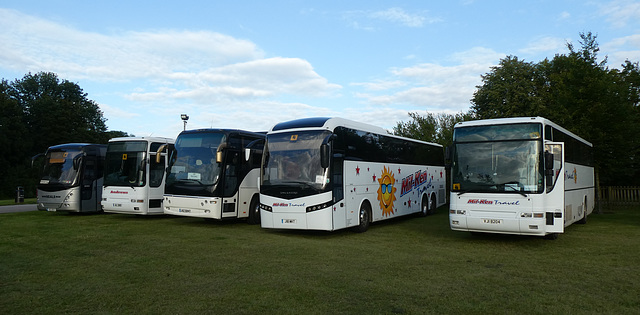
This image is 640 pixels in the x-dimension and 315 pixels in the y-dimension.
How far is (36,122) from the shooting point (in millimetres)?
60250

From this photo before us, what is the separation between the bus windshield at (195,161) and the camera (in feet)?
51.1

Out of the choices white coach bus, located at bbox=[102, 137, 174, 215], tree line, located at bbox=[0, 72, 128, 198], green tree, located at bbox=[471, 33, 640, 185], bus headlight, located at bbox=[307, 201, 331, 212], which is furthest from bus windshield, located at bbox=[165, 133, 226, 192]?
tree line, located at bbox=[0, 72, 128, 198]

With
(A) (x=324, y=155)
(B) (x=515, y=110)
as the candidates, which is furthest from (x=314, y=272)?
(B) (x=515, y=110)

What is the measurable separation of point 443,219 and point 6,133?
51.8 metres

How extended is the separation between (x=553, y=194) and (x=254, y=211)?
389 inches

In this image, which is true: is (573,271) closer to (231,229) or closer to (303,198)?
(303,198)

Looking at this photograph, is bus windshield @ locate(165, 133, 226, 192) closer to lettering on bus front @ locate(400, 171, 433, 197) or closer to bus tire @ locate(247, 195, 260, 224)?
bus tire @ locate(247, 195, 260, 224)

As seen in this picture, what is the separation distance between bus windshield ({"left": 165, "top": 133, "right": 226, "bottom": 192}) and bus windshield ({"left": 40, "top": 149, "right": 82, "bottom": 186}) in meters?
5.96

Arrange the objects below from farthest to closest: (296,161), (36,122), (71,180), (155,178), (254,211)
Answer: (36,122) < (71,180) < (155,178) < (254,211) < (296,161)

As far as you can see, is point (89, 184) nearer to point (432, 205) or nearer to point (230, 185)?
point (230, 185)

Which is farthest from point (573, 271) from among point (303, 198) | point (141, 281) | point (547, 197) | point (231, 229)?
point (231, 229)

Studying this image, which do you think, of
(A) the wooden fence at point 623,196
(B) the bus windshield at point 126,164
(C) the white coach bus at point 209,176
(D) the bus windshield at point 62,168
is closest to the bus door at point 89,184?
(D) the bus windshield at point 62,168

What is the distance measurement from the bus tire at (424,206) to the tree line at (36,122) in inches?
1815

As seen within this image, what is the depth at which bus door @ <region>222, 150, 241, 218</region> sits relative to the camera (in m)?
15.5
